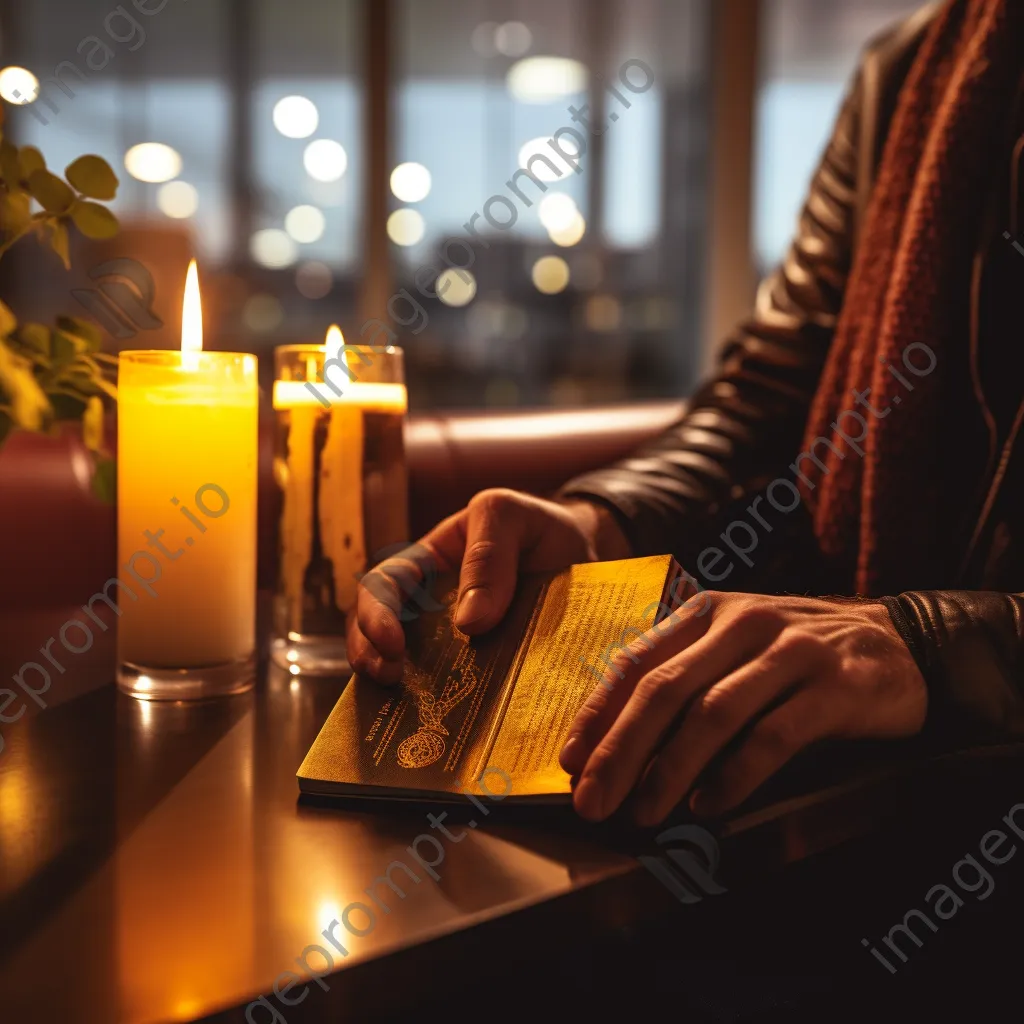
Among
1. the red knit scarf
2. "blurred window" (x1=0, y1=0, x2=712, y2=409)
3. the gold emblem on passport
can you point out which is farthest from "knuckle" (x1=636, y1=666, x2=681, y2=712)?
"blurred window" (x1=0, y1=0, x2=712, y2=409)

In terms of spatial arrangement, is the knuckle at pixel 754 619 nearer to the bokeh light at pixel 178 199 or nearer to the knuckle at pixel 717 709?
the knuckle at pixel 717 709

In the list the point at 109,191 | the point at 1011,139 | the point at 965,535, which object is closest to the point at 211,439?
the point at 109,191

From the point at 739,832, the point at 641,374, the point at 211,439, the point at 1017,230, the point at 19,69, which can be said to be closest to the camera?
the point at 739,832

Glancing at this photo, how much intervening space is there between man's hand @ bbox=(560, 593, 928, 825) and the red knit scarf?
0.51 metres

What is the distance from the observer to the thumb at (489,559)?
616mm

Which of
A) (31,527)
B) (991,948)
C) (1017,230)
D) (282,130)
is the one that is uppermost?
(282,130)

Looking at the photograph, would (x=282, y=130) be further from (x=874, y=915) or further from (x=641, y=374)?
(x=874, y=915)

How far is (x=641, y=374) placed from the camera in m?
3.90

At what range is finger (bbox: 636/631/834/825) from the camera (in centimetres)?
44

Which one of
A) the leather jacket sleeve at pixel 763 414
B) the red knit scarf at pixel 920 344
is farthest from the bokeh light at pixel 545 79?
the red knit scarf at pixel 920 344

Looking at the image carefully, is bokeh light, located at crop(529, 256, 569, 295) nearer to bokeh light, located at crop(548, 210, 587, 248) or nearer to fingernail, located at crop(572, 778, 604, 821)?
bokeh light, located at crop(548, 210, 587, 248)

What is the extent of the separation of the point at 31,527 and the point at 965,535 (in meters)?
0.96

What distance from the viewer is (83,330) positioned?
0.61 m

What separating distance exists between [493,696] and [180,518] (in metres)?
0.23
